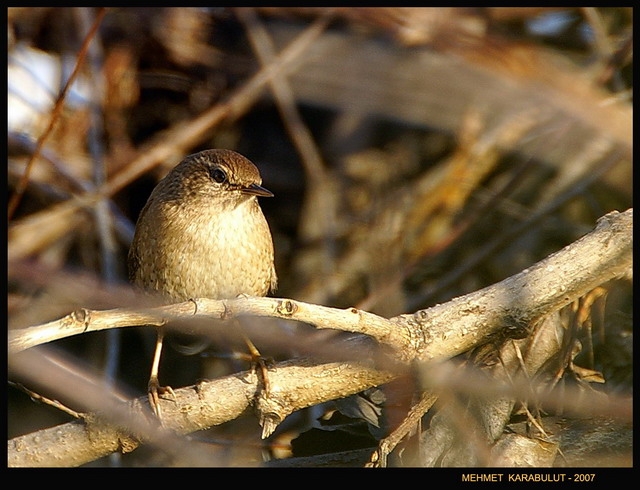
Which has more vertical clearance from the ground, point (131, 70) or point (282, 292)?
point (131, 70)

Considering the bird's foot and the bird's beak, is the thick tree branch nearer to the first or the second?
the bird's foot

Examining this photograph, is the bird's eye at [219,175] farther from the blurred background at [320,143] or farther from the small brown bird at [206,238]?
the blurred background at [320,143]

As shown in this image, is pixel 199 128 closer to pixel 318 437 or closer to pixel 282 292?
pixel 282 292

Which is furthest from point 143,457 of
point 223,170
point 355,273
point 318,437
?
point 355,273

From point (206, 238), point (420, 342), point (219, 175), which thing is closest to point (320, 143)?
point (219, 175)

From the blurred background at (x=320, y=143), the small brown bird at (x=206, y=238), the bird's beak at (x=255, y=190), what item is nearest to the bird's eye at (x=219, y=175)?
the small brown bird at (x=206, y=238)


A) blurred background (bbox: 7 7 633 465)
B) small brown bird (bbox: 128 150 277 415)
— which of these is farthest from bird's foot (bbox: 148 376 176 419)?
blurred background (bbox: 7 7 633 465)
